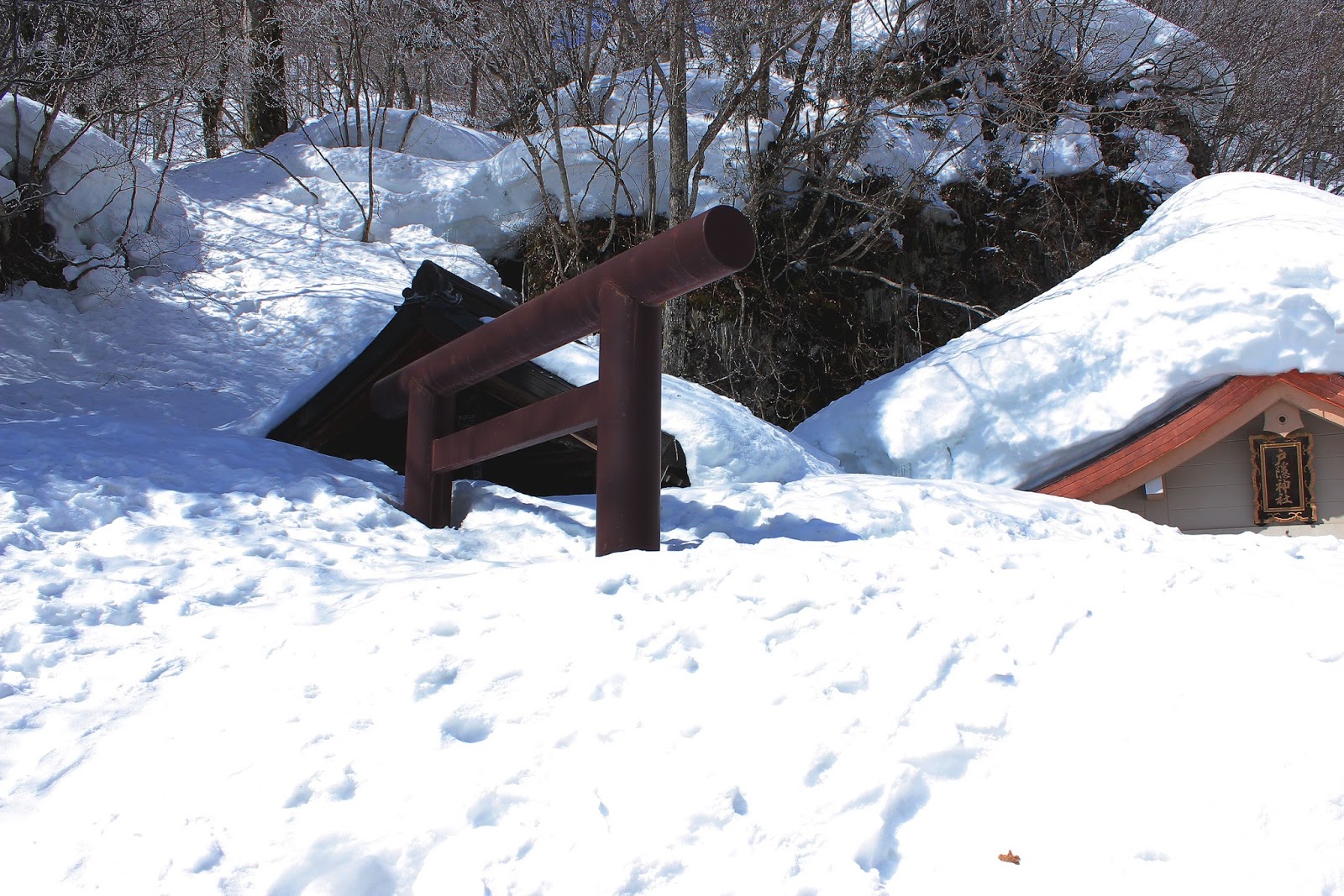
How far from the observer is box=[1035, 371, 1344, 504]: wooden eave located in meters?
6.48

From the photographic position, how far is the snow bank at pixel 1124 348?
6.61 meters

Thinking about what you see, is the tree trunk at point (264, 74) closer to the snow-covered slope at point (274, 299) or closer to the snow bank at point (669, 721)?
the snow-covered slope at point (274, 299)

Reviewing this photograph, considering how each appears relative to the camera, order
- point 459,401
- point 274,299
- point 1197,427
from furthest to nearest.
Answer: point 274,299 → point 1197,427 → point 459,401

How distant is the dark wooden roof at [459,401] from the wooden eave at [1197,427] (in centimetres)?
365

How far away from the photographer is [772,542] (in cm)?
350

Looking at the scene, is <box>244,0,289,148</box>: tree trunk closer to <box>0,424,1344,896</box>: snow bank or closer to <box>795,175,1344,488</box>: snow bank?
<box>795,175,1344,488</box>: snow bank

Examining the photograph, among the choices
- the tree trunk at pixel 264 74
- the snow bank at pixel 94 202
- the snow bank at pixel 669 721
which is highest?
the tree trunk at pixel 264 74

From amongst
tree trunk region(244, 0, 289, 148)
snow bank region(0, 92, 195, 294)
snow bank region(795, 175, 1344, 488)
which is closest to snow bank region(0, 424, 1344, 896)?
snow bank region(795, 175, 1344, 488)

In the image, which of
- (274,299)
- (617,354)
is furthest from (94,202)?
(617,354)

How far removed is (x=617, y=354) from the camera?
3.49 m

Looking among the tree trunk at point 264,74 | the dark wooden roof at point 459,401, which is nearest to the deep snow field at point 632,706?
the dark wooden roof at point 459,401

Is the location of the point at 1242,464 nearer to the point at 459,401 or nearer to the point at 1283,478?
the point at 1283,478

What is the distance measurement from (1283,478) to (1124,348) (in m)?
1.52

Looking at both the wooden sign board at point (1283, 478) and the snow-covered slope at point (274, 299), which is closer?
the snow-covered slope at point (274, 299)
